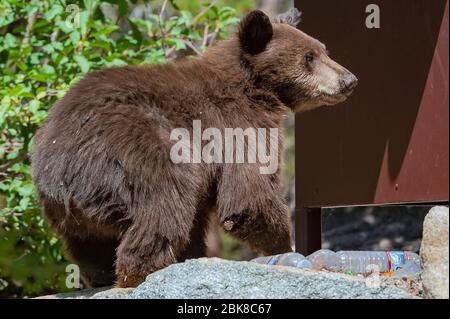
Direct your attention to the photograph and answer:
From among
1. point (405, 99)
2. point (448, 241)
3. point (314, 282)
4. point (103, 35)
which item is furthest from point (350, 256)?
point (103, 35)

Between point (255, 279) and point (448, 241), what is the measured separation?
1.24 metres

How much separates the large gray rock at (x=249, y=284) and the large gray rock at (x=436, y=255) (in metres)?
0.26

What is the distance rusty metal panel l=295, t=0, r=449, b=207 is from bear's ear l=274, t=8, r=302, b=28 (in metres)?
0.27

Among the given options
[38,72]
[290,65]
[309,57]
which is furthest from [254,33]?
[38,72]

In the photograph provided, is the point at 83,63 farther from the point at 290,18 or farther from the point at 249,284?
the point at 249,284

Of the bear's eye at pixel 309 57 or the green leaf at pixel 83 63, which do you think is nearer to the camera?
the bear's eye at pixel 309 57

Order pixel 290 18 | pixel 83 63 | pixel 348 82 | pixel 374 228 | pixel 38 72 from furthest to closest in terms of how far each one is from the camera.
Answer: pixel 374 228
pixel 38 72
pixel 83 63
pixel 290 18
pixel 348 82

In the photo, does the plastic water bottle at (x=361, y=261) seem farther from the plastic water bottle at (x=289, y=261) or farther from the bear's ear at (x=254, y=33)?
the bear's ear at (x=254, y=33)

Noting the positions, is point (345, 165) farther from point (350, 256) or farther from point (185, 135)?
point (185, 135)

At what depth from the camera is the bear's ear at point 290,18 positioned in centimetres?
785

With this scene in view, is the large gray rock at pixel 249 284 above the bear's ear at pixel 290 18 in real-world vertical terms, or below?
below

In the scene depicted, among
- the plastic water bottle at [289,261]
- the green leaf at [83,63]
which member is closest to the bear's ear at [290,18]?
the green leaf at [83,63]

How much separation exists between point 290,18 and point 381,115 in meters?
1.32

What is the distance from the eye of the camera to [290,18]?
7.88 meters
